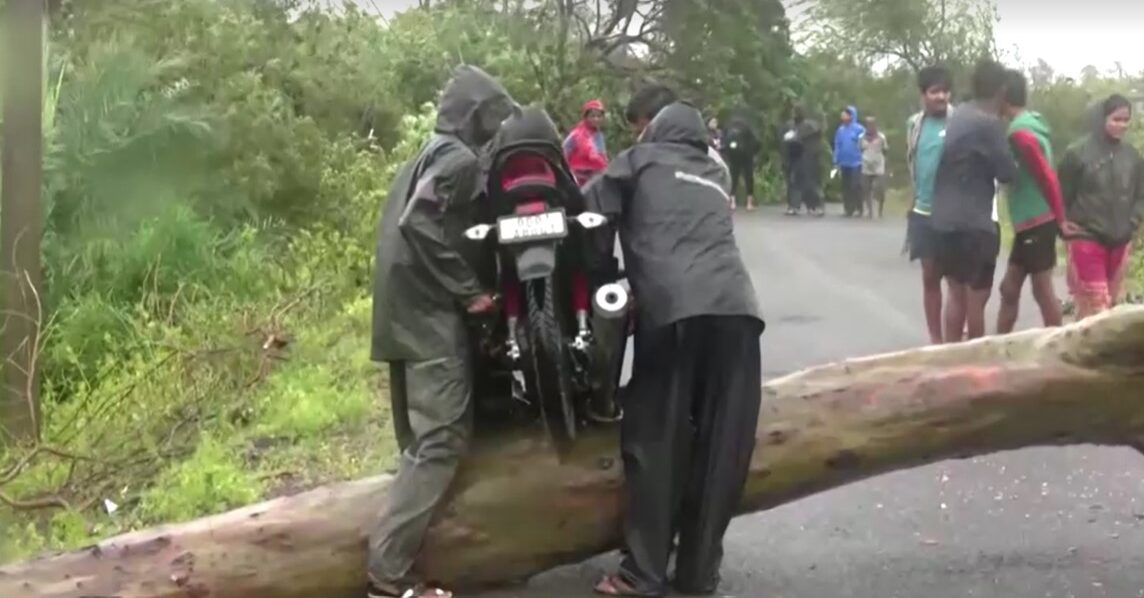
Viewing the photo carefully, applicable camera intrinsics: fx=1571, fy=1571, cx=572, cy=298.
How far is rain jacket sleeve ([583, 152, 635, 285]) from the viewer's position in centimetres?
520

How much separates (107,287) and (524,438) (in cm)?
786

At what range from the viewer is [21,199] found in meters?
8.62

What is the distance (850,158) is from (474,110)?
1532cm

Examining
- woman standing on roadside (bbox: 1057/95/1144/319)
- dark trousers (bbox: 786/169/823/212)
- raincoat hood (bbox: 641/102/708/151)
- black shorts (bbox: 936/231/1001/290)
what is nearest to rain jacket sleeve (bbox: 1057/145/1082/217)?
woman standing on roadside (bbox: 1057/95/1144/319)

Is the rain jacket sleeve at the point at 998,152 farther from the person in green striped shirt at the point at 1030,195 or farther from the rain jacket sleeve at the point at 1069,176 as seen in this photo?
the rain jacket sleeve at the point at 1069,176

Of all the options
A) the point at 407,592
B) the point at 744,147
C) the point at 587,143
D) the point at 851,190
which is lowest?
the point at 851,190

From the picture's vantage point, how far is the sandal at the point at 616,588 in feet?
17.7

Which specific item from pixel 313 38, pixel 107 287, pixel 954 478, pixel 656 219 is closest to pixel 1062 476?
pixel 954 478

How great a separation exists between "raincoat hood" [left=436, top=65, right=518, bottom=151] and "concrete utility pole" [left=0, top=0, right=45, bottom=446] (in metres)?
4.02

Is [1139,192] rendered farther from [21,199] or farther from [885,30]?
[885,30]

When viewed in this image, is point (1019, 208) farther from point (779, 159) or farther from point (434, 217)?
point (779, 159)

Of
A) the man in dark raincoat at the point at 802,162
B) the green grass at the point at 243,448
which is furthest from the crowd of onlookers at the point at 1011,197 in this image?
the man in dark raincoat at the point at 802,162

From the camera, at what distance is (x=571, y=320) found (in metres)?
5.23

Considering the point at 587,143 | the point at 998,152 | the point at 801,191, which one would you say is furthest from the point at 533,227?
the point at 801,191
